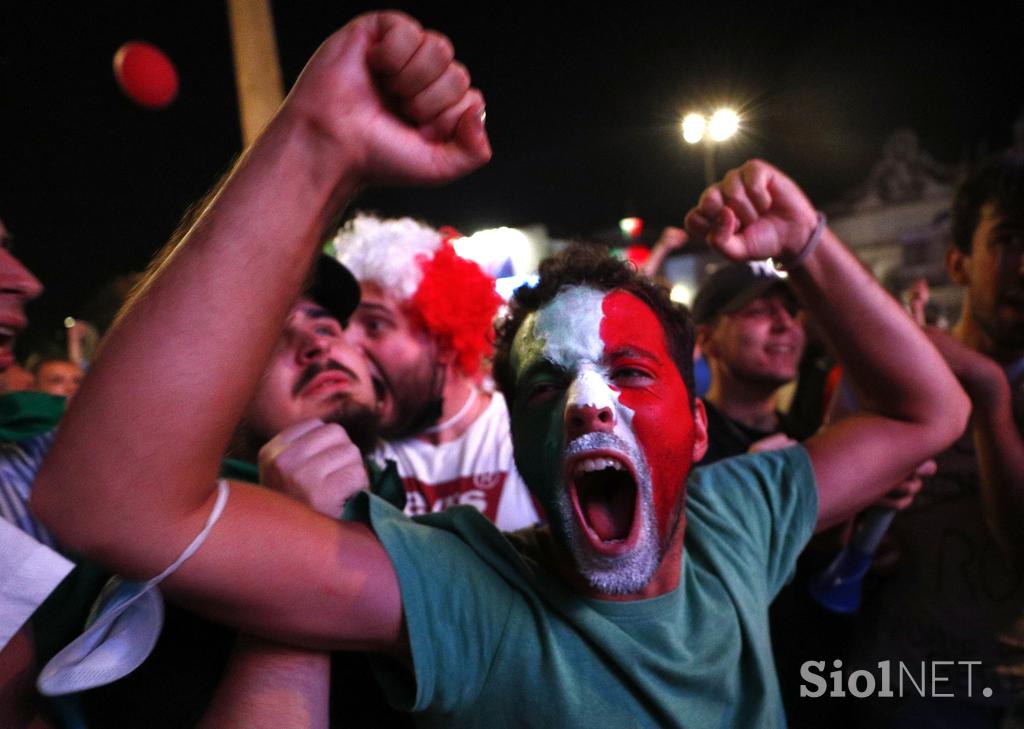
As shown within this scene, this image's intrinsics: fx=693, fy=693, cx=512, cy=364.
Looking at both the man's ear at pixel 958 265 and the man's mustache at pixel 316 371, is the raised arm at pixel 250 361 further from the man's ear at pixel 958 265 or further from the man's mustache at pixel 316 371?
the man's ear at pixel 958 265

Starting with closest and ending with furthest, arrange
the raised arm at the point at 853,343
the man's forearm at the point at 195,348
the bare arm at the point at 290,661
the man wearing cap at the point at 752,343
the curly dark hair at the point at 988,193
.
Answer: the man's forearm at the point at 195,348
the bare arm at the point at 290,661
the raised arm at the point at 853,343
the curly dark hair at the point at 988,193
the man wearing cap at the point at 752,343

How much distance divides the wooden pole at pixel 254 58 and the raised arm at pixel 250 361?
261 cm

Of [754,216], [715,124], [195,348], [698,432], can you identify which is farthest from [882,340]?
[715,124]

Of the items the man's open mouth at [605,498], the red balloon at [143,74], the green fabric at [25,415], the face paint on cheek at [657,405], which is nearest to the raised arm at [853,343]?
the face paint on cheek at [657,405]

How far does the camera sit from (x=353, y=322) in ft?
9.93

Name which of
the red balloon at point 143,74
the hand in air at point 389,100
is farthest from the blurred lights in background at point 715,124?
the hand in air at point 389,100

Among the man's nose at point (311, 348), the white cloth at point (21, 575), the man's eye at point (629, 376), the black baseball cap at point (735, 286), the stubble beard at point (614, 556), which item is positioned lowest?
the white cloth at point (21, 575)

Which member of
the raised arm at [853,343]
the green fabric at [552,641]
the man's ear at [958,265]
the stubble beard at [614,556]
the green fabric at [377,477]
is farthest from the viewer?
the man's ear at [958,265]

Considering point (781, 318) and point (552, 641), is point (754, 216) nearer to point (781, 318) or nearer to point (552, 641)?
point (552, 641)

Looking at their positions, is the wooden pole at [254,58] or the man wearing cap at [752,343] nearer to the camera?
the man wearing cap at [752,343]

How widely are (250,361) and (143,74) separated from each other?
4233 millimetres

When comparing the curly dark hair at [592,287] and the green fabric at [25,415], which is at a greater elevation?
the curly dark hair at [592,287]

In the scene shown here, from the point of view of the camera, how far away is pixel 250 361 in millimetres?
923

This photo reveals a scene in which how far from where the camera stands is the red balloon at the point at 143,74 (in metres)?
4.22
